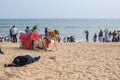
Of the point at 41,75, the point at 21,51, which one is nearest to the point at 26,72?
the point at 41,75

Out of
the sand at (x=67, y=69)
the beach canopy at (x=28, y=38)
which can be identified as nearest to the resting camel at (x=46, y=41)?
the beach canopy at (x=28, y=38)

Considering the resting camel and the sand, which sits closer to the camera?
the sand

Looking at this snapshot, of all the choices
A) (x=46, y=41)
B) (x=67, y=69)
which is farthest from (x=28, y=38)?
(x=67, y=69)

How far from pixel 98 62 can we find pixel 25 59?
241 centimetres

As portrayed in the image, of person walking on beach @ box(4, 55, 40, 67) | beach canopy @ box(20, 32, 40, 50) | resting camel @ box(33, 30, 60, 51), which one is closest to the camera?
person walking on beach @ box(4, 55, 40, 67)

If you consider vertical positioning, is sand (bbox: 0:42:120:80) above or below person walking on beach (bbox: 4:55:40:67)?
below

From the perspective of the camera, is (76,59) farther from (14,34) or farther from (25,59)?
(14,34)

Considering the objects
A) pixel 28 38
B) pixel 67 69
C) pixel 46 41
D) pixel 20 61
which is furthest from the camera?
pixel 28 38

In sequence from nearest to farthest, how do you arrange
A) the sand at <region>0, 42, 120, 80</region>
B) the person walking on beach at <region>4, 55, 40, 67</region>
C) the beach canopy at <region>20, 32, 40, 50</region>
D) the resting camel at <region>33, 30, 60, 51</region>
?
the sand at <region>0, 42, 120, 80</region> → the person walking on beach at <region>4, 55, 40, 67</region> → the resting camel at <region>33, 30, 60, 51</region> → the beach canopy at <region>20, 32, 40, 50</region>

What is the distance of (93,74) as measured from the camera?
816 cm

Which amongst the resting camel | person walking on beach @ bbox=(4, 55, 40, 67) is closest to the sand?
person walking on beach @ bbox=(4, 55, 40, 67)

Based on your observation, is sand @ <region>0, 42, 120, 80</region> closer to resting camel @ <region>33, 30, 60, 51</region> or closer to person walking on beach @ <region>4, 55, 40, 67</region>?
person walking on beach @ <region>4, 55, 40, 67</region>

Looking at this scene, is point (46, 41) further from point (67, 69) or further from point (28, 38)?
point (67, 69)

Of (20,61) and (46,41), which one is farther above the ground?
(46,41)
